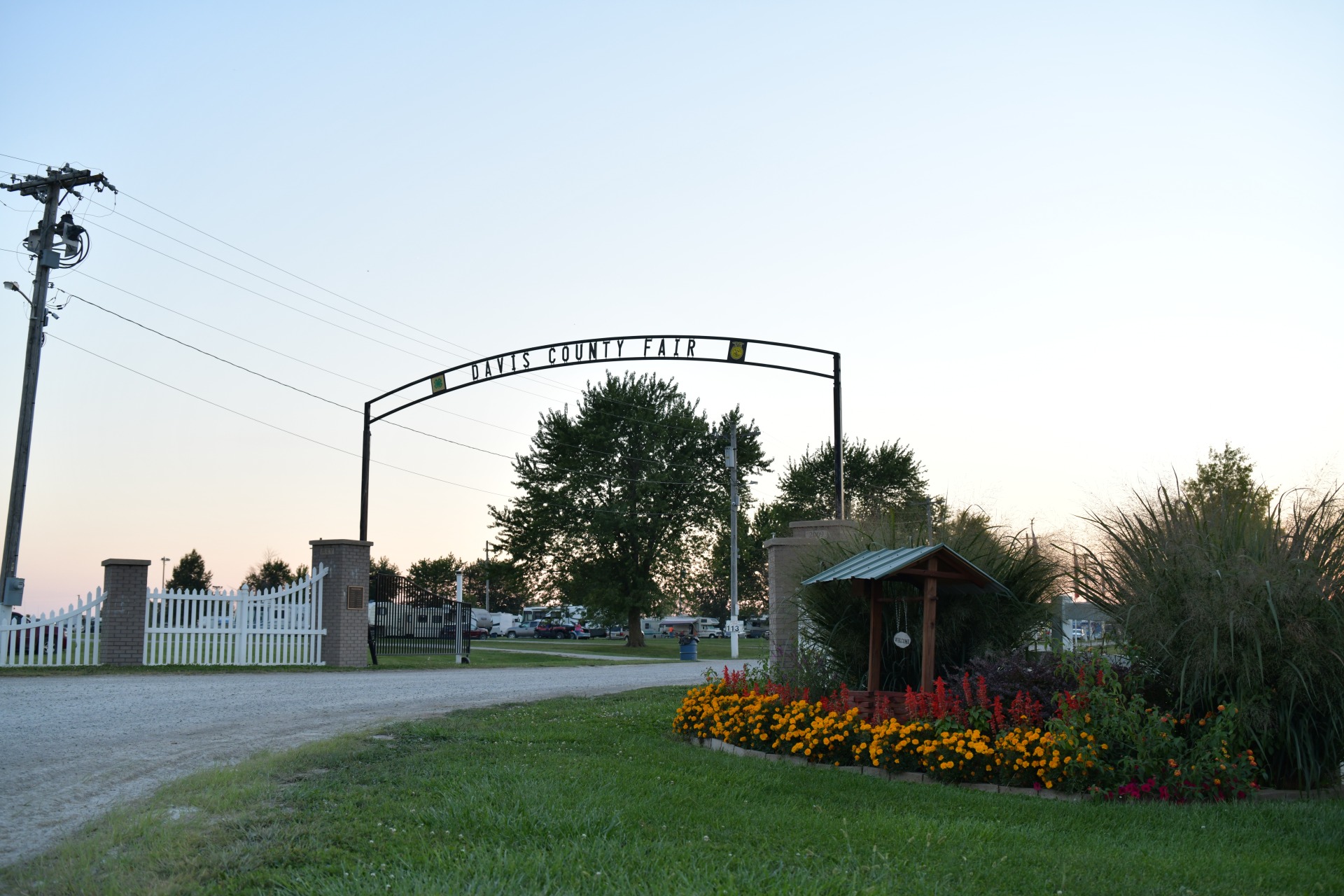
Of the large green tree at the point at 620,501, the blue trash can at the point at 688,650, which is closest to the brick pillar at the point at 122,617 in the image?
A: the blue trash can at the point at 688,650

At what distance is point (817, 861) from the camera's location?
5.13m

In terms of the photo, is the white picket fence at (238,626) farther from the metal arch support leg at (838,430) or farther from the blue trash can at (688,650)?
the blue trash can at (688,650)

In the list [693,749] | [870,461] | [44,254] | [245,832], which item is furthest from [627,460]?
[245,832]

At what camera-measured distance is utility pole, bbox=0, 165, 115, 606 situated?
1939 cm

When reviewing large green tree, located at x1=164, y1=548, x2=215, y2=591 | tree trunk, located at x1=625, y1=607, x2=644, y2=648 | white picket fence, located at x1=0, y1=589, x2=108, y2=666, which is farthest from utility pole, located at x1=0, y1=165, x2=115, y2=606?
large green tree, located at x1=164, y1=548, x2=215, y2=591

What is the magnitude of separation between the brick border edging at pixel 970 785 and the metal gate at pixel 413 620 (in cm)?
1658

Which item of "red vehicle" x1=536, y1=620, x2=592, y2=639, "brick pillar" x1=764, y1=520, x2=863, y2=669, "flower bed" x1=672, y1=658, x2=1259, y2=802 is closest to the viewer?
"flower bed" x1=672, y1=658, x2=1259, y2=802

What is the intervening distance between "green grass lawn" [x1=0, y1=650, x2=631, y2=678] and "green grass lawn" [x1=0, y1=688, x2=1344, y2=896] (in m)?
11.7

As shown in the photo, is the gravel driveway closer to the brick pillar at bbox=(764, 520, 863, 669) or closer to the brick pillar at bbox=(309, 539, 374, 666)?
the brick pillar at bbox=(309, 539, 374, 666)

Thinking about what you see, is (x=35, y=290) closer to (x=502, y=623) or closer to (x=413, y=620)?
(x=413, y=620)

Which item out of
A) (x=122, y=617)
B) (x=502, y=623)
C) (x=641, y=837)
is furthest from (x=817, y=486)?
(x=641, y=837)

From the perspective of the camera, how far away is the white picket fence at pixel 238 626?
18.9m

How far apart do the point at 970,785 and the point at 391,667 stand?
15.7m

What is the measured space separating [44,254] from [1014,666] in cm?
2036
